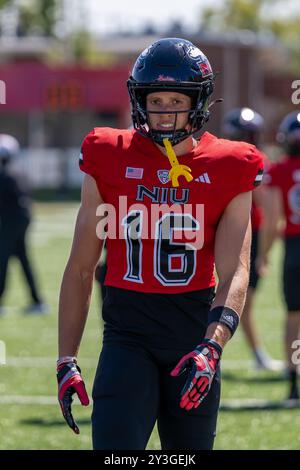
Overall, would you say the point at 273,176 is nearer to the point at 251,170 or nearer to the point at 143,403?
the point at 251,170

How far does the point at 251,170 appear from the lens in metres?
4.17

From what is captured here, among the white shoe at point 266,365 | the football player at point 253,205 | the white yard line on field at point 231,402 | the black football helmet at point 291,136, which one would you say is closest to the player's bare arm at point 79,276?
the white yard line on field at point 231,402

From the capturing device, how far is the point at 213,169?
4141mm

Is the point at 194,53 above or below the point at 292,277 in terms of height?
above

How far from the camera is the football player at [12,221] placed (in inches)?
480

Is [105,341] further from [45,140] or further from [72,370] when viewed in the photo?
[45,140]

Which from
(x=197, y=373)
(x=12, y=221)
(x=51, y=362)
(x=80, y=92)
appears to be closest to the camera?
(x=197, y=373)

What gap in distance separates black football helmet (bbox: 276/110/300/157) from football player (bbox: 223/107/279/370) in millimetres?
233

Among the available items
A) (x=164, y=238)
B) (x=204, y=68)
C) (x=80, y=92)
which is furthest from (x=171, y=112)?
(x=80, y=92)

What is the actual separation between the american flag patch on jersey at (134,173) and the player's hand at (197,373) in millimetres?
684

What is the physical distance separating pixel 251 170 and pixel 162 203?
0.35 meters

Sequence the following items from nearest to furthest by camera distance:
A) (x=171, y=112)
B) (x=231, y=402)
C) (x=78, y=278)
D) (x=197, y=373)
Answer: (x=197, y=373) < (x=171, y=112) < (x=78, y=278) < (x=231, y=402)

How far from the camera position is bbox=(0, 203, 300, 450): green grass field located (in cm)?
672

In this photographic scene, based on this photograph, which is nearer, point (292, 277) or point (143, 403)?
point (143, 403)
